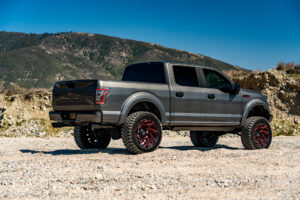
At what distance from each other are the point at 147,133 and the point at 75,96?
1.70 m

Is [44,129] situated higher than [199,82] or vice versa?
[199,82]

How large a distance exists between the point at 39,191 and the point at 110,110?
282 cm

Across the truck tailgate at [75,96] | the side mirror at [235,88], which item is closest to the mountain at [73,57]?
the side mirror at [235,88]

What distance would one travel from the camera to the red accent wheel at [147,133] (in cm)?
761

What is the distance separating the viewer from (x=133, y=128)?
291 inches

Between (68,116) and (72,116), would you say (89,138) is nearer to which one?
(68,116)

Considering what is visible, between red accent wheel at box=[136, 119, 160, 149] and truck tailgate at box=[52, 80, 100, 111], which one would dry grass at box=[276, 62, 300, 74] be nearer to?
red accent wheel at box=[136, 119, 160, 149]

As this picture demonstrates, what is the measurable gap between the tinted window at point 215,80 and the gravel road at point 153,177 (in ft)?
7.39

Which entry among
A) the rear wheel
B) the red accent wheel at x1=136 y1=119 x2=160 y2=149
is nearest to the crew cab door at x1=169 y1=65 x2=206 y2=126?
the red accent wheel at x1=136 y1=119 x2=160 y2=149

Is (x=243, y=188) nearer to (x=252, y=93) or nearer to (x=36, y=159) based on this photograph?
(x=36, y=159)

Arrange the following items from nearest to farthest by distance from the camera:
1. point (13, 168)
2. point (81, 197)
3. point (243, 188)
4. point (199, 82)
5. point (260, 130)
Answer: point (81, 197) → point (243, 188) → point (13, 168) → point (199, 82) → point (260, 130)

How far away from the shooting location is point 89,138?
9008mm

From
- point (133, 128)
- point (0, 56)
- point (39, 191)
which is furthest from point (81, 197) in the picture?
point (0, 56)

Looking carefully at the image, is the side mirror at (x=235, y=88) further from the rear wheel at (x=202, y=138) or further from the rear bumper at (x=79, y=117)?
the rear bumper at (x=79, y=117)
